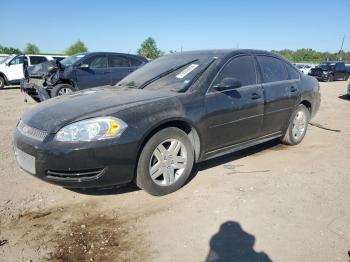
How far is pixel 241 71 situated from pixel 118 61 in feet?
21.9

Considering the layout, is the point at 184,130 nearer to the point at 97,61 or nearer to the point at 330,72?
the point at 97,61

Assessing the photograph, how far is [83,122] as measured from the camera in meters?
3.12

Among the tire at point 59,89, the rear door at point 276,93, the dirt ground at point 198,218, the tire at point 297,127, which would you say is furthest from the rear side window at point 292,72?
the tire at point 59,89

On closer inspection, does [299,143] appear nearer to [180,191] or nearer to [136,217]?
[180,191]

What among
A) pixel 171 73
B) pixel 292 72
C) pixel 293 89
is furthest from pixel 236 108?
pixel 292 72

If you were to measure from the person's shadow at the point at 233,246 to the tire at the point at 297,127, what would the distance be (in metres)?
2.78

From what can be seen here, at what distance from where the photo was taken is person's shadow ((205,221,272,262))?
100 inches

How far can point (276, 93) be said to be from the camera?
4.76 metres

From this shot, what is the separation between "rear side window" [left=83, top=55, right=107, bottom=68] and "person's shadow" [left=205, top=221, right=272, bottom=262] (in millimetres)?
7843

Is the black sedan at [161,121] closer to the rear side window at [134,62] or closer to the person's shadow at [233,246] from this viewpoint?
the person's shadow at [233,246]

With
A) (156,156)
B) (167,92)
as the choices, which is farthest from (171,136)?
(167,92)

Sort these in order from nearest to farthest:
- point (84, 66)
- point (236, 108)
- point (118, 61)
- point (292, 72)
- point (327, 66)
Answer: point (236, 108) < point (292, 72) < point (84, 66) < point (118, 61) < point (327, 66)

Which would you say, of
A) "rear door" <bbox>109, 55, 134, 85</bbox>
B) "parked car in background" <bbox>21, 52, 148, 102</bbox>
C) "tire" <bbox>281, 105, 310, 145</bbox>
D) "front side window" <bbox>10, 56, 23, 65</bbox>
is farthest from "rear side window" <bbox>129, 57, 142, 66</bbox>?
"front side window" <bbox>10, 56, 23, 65</bbox>

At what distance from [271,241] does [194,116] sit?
155 centimetres
